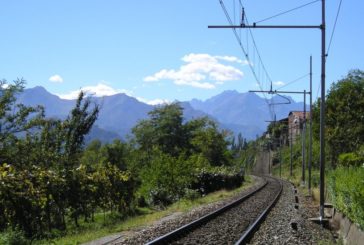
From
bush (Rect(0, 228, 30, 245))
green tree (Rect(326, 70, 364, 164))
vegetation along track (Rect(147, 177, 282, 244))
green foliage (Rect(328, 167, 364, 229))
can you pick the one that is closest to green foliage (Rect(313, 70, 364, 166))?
green tree (Rect(326, 70, 364, 164))

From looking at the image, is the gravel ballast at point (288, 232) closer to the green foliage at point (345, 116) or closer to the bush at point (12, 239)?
the bush at point (12, 239)

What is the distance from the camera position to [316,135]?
4725 cm

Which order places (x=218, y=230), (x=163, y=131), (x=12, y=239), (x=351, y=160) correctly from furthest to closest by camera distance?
(x=163, y=131), (x=351, y=160), (x=218, y=230), (x=12, y=239)

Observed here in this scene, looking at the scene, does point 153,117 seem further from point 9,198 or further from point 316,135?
point 9,198

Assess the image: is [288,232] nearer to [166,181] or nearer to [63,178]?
[63,178]

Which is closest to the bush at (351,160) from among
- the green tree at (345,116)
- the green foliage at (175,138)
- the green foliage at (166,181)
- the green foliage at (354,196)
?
the green tree at (345,116)

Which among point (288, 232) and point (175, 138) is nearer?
point (288, 232)

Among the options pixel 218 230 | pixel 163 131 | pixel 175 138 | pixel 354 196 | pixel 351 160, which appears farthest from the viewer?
pixel 175 138

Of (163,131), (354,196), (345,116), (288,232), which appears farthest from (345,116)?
(163,131)

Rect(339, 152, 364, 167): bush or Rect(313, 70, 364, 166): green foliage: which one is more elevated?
Rect(313, 70, 364, 166): green foliage

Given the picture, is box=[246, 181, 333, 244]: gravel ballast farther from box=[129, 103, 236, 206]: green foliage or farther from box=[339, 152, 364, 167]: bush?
box=[129, 103, 236, 206]: green foliage

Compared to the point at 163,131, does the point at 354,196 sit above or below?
below

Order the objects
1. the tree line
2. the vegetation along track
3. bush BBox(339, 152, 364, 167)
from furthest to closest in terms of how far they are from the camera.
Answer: bush BBox(339, 152, 364, 167) < the tree line < the vegetation along track

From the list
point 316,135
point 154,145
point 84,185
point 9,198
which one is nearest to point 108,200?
point 84,185
